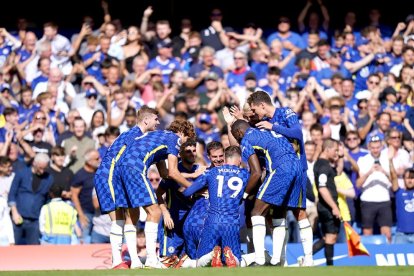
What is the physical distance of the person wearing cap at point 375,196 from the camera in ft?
63.8

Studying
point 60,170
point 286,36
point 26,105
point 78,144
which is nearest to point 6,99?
point 26,105

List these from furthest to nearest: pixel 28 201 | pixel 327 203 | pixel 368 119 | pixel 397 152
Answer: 1. pixel 368 119
2. pixel 397 152
3. pixel 28 201
4. pixel 327 203

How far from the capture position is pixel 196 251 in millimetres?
15242

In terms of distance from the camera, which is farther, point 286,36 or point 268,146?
point 286,36

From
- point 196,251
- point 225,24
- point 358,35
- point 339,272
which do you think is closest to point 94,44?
point 225,24

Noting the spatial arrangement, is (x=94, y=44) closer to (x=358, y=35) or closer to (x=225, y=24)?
(x=225, y=24)

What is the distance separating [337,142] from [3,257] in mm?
5707

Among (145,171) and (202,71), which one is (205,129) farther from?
(145,171)

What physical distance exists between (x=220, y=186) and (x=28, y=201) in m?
5.59

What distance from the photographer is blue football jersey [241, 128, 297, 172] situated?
47.9 ft

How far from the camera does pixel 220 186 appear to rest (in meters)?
14.7

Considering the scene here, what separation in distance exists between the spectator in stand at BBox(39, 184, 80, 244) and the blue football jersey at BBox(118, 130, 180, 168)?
443cm

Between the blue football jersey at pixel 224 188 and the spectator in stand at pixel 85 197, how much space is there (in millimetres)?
4840

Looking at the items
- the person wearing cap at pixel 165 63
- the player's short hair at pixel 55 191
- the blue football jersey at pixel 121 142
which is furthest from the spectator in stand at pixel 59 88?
the blue football jersey at pixel 121 142
